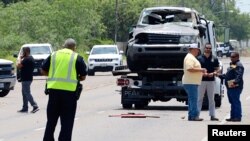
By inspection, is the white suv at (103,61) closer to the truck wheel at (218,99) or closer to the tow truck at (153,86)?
the truck wheel at (218,99)

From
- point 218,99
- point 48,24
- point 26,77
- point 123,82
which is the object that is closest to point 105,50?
point 48,24

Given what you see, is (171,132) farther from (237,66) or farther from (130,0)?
(130,0)

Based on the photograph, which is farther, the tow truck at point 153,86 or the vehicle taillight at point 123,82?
the vehicle taillight at point 123,82

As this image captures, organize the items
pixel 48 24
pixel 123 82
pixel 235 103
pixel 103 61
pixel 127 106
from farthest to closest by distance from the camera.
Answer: pixel 48 24, pixel 103 61, pixel 127 106, pixel 123 82, pixel 235 103

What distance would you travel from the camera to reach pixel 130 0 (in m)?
97.1

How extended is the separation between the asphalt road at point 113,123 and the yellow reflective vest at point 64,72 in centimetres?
293

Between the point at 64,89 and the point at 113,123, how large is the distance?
22.0 ft

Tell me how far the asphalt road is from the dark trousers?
109 inches

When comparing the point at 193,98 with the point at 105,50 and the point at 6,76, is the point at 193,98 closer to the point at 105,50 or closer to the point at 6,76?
the point at 6,76

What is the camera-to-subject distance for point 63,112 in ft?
46.9

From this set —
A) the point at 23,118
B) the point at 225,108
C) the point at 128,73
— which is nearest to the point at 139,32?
the point at 128,73

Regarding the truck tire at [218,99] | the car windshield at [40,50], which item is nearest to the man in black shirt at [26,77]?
the truck tire at [218,99]

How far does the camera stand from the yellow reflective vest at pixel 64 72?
1435 cm

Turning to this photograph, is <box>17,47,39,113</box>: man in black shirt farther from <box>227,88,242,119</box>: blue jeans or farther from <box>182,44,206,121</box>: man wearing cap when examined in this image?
<box>227,88,242,119</box>: blue jeans
